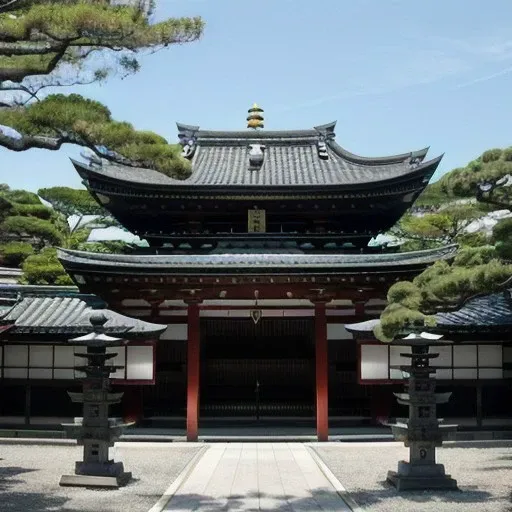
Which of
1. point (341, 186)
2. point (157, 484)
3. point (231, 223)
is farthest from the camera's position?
point (231, 223)

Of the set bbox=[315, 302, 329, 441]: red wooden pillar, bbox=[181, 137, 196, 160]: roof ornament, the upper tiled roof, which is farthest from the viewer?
bbox=[181, 137, 196, 160]: roof ornament

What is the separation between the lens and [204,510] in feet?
37.7

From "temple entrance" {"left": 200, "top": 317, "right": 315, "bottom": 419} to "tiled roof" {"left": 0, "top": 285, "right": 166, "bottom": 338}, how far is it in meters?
3.76

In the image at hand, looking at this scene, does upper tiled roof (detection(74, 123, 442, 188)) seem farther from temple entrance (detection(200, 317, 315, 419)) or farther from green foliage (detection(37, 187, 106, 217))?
green foliage (detection(37, 187, 106, 217))

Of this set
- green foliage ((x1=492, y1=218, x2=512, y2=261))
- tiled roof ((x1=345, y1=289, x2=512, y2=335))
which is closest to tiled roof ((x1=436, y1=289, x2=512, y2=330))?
tiled roof ((x1=345, y1=289, x2=512, y2=335))

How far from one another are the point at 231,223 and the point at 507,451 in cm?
1075

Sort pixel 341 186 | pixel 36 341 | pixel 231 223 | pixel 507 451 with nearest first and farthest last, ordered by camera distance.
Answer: pixel 507 451, pixel 36 341, pixel 341 186, pixel 231 223

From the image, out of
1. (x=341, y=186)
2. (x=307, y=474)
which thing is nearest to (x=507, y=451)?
(x=307, y=474)

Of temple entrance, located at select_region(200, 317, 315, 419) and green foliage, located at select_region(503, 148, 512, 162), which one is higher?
green foliage, located at select_region(503, 148, 512, 162)

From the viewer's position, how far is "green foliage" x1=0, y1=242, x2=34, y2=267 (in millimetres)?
44562

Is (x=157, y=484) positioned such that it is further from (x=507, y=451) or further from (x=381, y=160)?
(x=381, y=160)

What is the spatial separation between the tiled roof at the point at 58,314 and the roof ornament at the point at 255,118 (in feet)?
33.5

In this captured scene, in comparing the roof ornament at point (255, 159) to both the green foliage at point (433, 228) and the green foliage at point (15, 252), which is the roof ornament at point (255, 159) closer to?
the green foliage at point (433, 228)

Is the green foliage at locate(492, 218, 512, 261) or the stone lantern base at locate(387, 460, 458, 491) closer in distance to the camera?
the stone lantern base at locate(387, 460, 458, 491)
